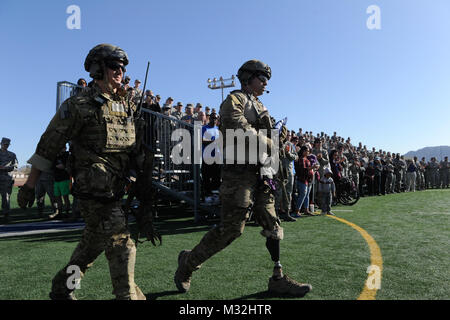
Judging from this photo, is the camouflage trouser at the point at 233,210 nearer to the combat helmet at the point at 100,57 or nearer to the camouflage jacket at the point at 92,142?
the camouflage jacket at the point at 92,142

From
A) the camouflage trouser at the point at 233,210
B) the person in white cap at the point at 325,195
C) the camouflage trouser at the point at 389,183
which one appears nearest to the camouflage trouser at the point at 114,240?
the camouflage trouser at the point at 233,210

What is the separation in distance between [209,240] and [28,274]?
244 centimetres

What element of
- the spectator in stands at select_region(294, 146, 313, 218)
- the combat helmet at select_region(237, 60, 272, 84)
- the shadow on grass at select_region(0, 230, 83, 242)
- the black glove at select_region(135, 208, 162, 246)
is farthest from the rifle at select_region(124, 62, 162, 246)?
the spectator in stands at select_region(294, 146, 313, 218)

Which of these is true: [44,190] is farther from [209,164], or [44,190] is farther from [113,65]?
[113,65]

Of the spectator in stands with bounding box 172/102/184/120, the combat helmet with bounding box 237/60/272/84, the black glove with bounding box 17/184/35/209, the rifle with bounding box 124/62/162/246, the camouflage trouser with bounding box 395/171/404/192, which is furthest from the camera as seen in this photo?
the camouflage trouser with bounding box 395/171/404/192

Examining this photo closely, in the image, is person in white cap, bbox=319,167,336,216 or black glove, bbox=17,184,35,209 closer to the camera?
black glove, bbox=17,184,35,209

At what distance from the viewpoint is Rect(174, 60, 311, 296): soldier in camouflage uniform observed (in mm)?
3117

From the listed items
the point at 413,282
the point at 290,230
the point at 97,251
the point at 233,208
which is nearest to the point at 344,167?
the point at 290,230

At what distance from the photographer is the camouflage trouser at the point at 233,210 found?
10.2 feet

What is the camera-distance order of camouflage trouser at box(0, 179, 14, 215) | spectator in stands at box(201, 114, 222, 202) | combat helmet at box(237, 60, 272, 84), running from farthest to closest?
camouflage trouser at box(0, 179, 14, 215)
spectator in stands at box(201, 114, 222, 202)
combat helmet at box(237, 60, 272, 84)

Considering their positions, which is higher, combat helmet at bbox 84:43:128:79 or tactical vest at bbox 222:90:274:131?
combat helmet at bbox 84:43:128:79

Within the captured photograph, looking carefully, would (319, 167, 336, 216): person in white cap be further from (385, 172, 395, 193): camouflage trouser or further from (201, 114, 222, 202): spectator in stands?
(385, 172, 395, 193): camouflage trouser

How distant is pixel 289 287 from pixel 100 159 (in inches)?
82.9
